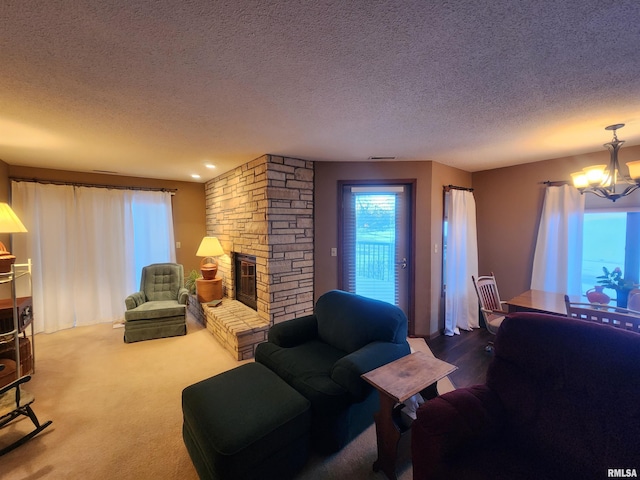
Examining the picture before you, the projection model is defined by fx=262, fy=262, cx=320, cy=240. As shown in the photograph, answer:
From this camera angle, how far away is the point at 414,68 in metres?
1.46

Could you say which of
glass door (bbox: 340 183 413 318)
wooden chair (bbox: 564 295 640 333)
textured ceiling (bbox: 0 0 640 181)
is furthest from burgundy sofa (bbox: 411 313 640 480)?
glass door (bbox: 340 183 413 318)

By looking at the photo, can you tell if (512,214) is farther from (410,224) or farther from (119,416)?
(119,416)

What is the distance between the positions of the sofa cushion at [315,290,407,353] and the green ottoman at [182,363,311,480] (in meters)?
0.67

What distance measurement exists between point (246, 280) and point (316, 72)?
123 inches

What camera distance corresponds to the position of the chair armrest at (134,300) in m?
3.68

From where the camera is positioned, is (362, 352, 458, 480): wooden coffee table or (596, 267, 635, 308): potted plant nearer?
(362, 352, 458, 480): wooden coffee table

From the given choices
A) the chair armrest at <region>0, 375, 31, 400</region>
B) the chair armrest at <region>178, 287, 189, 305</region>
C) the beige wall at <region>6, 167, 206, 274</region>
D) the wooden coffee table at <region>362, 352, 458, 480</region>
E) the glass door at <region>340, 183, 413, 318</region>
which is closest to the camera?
the wooden coffee table at <region>362, 352, 458, 480</region>

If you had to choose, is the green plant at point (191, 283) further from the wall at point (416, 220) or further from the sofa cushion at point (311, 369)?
the sofa cushion at point (311, 369)

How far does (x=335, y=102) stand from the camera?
1.85 metres

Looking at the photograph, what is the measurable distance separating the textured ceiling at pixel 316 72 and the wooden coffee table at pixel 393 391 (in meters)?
1.81

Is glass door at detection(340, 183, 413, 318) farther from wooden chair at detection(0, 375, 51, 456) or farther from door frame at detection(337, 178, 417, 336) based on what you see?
wooden chair at detection(0, 375, 51, 456)

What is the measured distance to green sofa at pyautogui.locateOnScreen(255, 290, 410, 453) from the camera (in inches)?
68.9

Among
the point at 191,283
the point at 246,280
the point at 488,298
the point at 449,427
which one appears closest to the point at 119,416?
the point at 246,280

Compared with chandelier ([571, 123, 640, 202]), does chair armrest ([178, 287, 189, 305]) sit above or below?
below
